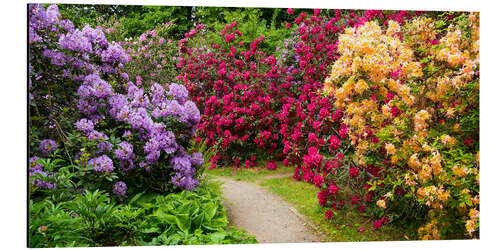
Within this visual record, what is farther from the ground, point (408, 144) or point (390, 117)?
point (390, 117)

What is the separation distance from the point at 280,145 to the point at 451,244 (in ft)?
8.93

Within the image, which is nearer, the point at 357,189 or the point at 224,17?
the point at 357,189

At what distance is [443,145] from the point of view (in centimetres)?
255

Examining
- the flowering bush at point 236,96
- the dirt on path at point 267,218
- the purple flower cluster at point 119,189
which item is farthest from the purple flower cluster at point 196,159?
the flowering bush at point 236,96

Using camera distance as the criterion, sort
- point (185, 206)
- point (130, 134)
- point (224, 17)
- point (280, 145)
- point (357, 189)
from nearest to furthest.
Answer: point (185, 206)
point (130, 134)
point (357, 189)
point (224, 17)
point (280, 145)

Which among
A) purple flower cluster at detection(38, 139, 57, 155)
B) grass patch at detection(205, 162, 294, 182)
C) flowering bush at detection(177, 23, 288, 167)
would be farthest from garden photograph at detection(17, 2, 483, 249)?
flowering bush at detection(177, 23, 288, 167)

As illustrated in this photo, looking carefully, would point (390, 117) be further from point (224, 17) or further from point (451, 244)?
point (224, 17)

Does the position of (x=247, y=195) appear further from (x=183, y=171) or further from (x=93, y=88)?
(x=93, y=88)

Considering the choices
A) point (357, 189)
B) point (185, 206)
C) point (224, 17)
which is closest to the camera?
point (185, 206)

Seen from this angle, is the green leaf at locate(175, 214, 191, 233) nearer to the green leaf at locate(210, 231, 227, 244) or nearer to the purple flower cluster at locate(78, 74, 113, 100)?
the green leaf at locate(210, 231, 227, 244)

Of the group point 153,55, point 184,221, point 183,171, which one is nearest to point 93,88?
point 183,171

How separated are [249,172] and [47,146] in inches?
106

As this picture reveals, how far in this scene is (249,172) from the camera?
479cm
